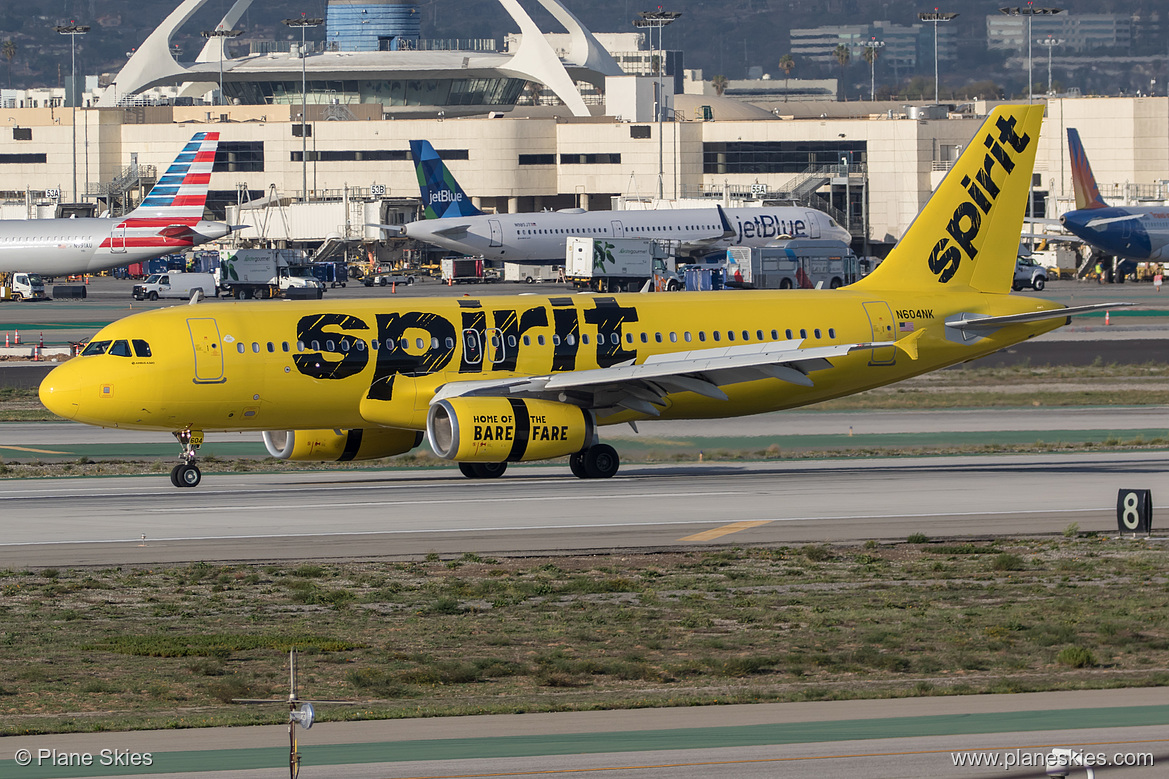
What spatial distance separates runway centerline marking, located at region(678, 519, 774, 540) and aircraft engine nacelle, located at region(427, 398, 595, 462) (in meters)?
6.03

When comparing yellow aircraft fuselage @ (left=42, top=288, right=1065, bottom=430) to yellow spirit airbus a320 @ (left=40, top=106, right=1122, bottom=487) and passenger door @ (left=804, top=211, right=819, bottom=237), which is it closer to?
yellow spirit airbus a320 @ (left=40, top=106, right=1122, bottom=487)

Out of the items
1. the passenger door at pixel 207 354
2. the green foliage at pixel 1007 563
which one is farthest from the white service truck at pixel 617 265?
the green foliage at pixel 1007 563

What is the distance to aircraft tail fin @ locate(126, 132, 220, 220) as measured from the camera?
113375mm

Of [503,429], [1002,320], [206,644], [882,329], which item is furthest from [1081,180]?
[206,644]

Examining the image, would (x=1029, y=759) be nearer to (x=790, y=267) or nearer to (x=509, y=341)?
(x=509, y=341)

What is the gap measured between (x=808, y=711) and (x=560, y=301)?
22882 mm

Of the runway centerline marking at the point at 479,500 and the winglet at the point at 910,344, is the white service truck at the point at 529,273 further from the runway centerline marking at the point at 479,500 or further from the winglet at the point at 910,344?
the runway centerline marking at the point at 479,500

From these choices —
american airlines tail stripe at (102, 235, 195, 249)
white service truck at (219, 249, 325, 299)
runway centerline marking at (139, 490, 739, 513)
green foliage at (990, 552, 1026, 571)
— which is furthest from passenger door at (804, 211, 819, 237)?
green foliage at (990, 552, 1026, 571)

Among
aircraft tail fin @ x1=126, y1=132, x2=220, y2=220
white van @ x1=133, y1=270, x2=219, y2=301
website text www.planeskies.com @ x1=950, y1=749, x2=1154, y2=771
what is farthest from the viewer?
white van @ x1=133, y1=270, x2=219, y2=301

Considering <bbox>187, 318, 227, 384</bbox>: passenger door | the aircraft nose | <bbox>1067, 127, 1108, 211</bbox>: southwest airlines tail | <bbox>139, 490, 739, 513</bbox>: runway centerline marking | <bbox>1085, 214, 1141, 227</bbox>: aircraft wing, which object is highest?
<bbox>1067, 127, 1108, 211</bbox>: southwest airlines tail

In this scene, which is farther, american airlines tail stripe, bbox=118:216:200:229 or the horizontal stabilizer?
american airlines tail stripe, bbox=118:216:200:229

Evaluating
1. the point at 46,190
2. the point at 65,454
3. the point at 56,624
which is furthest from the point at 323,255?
the point at 56,624

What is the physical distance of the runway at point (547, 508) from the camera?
99.2 feet

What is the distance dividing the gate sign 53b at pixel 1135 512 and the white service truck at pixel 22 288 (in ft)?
338
